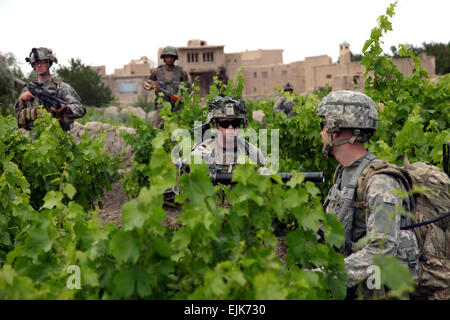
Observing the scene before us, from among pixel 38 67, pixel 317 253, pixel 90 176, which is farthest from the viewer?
pixel 38 67

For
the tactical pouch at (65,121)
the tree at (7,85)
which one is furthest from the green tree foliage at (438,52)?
the tactical pouch at (65,121)

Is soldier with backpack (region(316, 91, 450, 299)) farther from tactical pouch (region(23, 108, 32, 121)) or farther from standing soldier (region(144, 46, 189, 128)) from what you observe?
standing soldier (region(144, 46, 189, 128))

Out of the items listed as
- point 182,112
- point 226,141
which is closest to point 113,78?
point 182,112

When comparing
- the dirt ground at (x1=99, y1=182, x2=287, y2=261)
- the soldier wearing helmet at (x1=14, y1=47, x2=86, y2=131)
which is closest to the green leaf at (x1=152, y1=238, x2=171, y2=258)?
the dirt ground at (x1=99, y1=182, x2=287, y2=261)

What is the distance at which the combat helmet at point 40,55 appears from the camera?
801 cm

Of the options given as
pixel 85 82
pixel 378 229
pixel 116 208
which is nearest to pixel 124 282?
pixel 378 229

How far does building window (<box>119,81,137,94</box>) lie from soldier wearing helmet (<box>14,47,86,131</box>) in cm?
4602

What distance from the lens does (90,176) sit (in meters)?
6.84

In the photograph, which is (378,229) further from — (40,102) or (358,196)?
(40,102)

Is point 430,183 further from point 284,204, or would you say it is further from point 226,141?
point 226,141

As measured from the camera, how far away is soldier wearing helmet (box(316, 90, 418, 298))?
8.89ft

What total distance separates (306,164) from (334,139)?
4140mm

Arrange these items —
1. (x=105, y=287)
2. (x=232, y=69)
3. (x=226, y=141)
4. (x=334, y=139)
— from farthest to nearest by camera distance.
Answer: (x=232, y=69) < (x=226, y=141) < (x=334, y=139) < (x=105, y=287)

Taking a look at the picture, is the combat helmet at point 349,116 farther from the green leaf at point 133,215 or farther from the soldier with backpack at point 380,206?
the green leaf at point 133,215
